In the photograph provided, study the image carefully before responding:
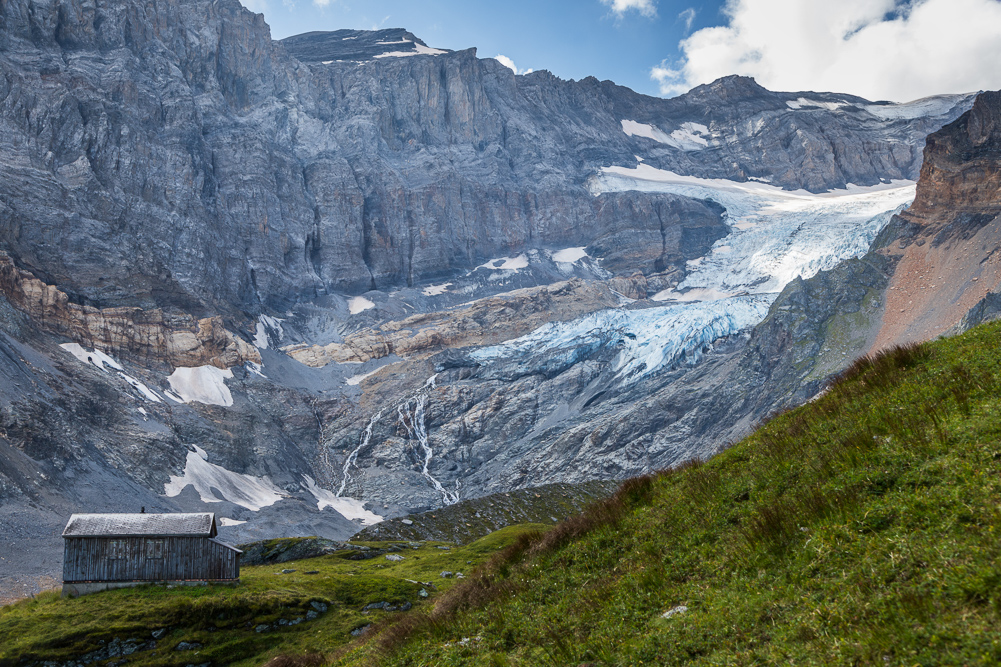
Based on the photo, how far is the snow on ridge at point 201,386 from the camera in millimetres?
111188

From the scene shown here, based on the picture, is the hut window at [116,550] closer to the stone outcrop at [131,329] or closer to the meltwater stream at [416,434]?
the meltwater stream at [416,434]

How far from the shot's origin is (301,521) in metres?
88.2

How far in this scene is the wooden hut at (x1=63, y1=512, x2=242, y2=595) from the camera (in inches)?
1266

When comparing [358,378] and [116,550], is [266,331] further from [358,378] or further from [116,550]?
[116,550]

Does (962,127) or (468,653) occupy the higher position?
(962,127)

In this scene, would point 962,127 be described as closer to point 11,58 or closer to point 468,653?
point 468,653

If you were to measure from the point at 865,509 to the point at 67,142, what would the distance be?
161 metres

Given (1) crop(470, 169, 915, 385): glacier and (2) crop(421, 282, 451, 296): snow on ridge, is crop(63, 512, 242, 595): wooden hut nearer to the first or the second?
(1) crop(470, 169, 915, 385): glacier

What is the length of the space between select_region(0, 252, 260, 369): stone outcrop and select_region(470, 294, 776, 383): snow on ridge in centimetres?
5221

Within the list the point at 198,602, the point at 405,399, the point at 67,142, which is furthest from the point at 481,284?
the point at 198,602

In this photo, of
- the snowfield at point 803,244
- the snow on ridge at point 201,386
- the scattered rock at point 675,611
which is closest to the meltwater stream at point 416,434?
the snow on ridge at point 201,386

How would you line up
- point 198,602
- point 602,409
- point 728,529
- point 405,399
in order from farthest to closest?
point 405,399, point 602,409, point 198,602, point 728,529

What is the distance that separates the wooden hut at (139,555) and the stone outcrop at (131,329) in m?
84.7

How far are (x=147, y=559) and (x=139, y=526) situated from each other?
72.0 inches
